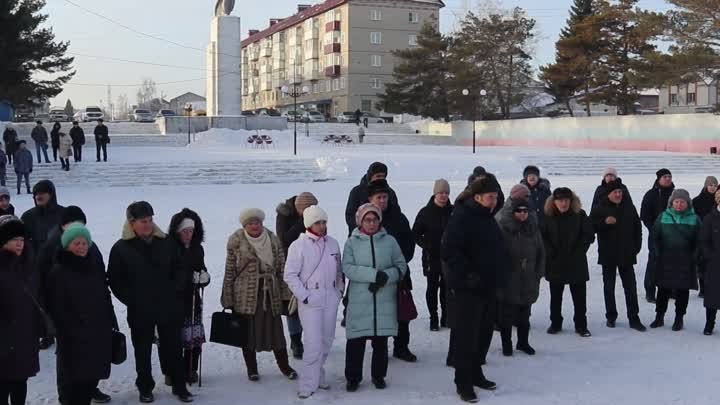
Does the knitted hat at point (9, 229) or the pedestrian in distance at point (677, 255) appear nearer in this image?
the knitted hat at point (9, 229)

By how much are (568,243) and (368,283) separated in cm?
253

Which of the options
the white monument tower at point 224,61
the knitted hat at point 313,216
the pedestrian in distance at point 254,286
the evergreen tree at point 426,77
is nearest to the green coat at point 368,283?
the knitted hat at point 313,216

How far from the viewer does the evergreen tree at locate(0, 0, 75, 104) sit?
30172mm

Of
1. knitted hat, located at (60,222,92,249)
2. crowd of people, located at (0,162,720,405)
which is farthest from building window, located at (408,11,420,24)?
knitted hat, located at (60,222,92,249)

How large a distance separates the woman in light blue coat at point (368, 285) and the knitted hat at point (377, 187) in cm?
82

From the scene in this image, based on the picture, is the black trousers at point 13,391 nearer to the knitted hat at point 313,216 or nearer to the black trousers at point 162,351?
the black trousers at point 162,351

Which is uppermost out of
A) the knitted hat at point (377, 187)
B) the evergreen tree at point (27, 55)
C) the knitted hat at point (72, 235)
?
the evergreen tree at point (27, 55)

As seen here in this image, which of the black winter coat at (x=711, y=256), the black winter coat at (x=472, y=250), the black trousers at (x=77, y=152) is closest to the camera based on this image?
the black winter coat at (x=472, y=250)

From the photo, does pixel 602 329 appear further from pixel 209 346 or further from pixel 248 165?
pixel 248 165

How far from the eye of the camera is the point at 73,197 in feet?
67.3

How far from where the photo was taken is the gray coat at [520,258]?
6.65 metres

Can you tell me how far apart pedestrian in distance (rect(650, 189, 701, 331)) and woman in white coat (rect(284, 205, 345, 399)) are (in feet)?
12.0

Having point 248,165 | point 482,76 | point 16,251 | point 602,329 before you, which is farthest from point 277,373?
point 482,76

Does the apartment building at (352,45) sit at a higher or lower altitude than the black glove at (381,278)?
higher
